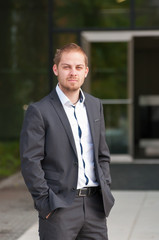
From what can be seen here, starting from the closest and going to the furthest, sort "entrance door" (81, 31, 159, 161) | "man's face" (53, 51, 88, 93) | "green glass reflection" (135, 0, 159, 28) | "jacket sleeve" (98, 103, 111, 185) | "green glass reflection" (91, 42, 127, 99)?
"man's face" (53, 51, 88, 93), "jacket sleeve" (98, 103, 111, 185), "green glass reflection" (135, 0, 159, 28), "entrance door" (81, 31, 159, 161), "green glass reflection" (91, 42, 127, 99)

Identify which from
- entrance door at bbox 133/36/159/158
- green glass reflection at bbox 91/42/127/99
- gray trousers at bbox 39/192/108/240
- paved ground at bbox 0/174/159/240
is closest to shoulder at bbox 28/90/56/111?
gray trousers at bbox 39/192/108/240

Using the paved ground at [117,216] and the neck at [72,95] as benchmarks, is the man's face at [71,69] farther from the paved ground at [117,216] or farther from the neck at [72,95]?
the paved ground at [117,216]

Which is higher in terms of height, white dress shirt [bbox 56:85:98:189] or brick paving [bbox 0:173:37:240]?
white dress shirt [bbox 56:85:98:189]

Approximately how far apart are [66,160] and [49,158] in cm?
10

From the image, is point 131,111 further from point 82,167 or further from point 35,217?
point 82,167

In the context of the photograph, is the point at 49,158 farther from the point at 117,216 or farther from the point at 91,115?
the point at 117,216

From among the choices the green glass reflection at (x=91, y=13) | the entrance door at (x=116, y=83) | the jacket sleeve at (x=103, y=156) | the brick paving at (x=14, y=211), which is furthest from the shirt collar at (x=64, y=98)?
the entrance door at (x=116, y=83)

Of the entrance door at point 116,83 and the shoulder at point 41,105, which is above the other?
the shoulder at point 41,105

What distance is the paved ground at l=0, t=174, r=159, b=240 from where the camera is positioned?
6074 mm

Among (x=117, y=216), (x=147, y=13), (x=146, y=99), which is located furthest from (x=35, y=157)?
(x=146, y=99)

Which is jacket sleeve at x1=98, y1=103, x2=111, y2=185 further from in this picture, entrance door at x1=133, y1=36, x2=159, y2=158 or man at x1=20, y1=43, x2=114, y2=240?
entrance door at x1=133, y1=36, x2=159, y2=158

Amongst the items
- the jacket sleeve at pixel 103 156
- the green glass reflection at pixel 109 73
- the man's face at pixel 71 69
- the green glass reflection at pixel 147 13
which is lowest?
the green glass reflection at pixel 109 73

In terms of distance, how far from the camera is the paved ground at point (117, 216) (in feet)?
19.9

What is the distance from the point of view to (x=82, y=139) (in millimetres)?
3398
